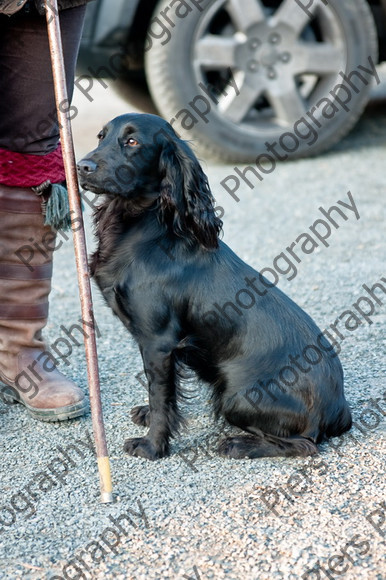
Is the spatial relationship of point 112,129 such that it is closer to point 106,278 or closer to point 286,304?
point 106,278

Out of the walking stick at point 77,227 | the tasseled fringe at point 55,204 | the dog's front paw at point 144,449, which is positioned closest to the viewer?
the walking stick at point 77,227

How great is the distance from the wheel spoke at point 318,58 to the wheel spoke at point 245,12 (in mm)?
384

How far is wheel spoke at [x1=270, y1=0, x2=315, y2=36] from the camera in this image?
19.6 ft

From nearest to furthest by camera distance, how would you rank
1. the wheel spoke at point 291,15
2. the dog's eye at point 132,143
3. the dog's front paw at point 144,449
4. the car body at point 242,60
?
1. the dog's eye at point 132,143
2. the dog's front paw at point 144,449
3. the car body at point 242,60
4. the wheel spoke at point 291,15

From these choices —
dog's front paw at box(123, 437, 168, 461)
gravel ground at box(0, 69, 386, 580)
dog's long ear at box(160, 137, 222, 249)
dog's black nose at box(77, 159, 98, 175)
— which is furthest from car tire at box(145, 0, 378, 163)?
dog's front paw at box(123, 437, 168, 461)

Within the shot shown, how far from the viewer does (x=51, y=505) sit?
8.36ft

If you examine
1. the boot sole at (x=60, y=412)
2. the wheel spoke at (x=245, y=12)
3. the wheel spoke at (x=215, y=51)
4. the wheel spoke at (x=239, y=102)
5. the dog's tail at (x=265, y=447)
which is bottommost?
the wheel spoke at (x=239, y=102)

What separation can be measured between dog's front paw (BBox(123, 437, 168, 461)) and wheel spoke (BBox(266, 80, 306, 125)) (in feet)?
12.9

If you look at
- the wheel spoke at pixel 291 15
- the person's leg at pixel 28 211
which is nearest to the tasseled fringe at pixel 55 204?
the person's leg at pixel 28 211

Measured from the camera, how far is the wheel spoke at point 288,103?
6141 millimetres

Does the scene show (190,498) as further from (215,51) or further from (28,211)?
(215,51)

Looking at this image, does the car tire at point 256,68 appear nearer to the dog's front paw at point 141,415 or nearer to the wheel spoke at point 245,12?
the wheel spoke at point 245,12

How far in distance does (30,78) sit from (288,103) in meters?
3.67

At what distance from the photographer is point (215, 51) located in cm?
597
